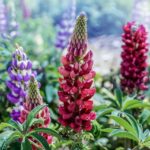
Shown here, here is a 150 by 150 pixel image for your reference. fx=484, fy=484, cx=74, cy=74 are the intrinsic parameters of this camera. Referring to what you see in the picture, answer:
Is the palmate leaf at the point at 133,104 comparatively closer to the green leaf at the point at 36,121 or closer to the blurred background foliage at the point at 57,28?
the green leaf at the point at 36,121

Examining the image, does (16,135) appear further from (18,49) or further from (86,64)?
(18,49)

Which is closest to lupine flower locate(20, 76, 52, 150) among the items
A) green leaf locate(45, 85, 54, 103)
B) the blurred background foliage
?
green leaf locate(45, 85, 54, 103)

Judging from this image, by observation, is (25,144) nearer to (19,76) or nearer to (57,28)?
(19,76)

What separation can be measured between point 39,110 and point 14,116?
68cm

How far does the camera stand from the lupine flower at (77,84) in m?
2.40

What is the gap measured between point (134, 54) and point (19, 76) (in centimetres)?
93

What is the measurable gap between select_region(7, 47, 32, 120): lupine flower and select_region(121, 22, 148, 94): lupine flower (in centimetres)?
81

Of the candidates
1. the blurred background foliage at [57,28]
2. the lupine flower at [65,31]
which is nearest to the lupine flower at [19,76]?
the blurred background foliage at [57,28]

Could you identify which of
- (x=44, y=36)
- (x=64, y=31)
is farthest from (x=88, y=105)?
(x=44, y=36)

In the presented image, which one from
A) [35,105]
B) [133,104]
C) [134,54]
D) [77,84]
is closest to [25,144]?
[35,105]

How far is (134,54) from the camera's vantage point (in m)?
3.49

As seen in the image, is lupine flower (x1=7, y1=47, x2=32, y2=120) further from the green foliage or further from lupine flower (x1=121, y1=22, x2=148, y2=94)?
lupine flower (x1=121, y1=22, x2=148, y2=94)

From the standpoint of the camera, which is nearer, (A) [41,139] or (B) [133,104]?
(A) [41,139]

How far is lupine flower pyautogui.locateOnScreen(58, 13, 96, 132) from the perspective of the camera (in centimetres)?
240
